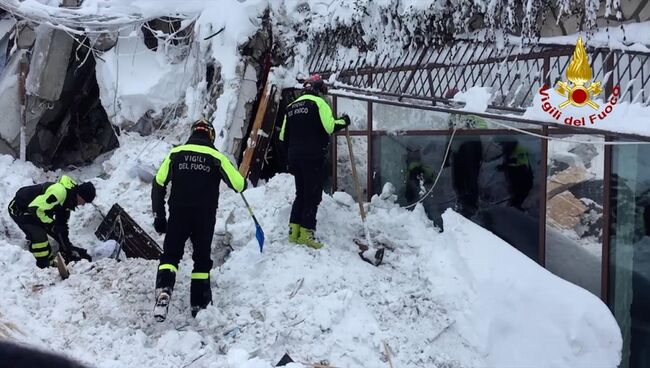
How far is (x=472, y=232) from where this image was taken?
5.59 metres

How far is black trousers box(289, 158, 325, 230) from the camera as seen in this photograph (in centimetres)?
587

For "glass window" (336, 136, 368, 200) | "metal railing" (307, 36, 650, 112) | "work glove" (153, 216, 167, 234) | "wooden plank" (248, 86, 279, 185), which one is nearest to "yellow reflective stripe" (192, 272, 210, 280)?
"work glove" (153, 216, 167, 234)

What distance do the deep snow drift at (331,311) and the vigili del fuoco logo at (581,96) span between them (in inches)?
Result: 54.2

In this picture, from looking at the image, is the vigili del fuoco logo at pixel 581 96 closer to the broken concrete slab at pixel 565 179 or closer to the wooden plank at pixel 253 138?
the broken concrete slab at pixel 565 179

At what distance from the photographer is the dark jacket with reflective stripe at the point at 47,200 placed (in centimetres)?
613

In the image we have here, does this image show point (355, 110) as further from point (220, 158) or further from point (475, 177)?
point (220, 158)

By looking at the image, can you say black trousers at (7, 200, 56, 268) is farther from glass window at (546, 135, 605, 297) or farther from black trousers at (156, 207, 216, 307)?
glass window at (546, 135, 605, 297)

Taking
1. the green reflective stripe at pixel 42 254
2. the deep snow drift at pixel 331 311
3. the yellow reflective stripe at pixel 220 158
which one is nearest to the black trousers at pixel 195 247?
the deep snow drift at pixel 331 311

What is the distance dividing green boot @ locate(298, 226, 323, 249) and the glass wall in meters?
2.73

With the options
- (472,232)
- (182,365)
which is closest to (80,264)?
(182,365)

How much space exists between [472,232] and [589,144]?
4.71 feet

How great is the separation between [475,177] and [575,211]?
4.18ft

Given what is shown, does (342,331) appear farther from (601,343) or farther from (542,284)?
(601,343)

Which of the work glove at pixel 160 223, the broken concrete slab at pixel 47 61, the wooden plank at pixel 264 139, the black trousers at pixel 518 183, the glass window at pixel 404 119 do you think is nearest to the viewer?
the work glove at pixel 160 223
